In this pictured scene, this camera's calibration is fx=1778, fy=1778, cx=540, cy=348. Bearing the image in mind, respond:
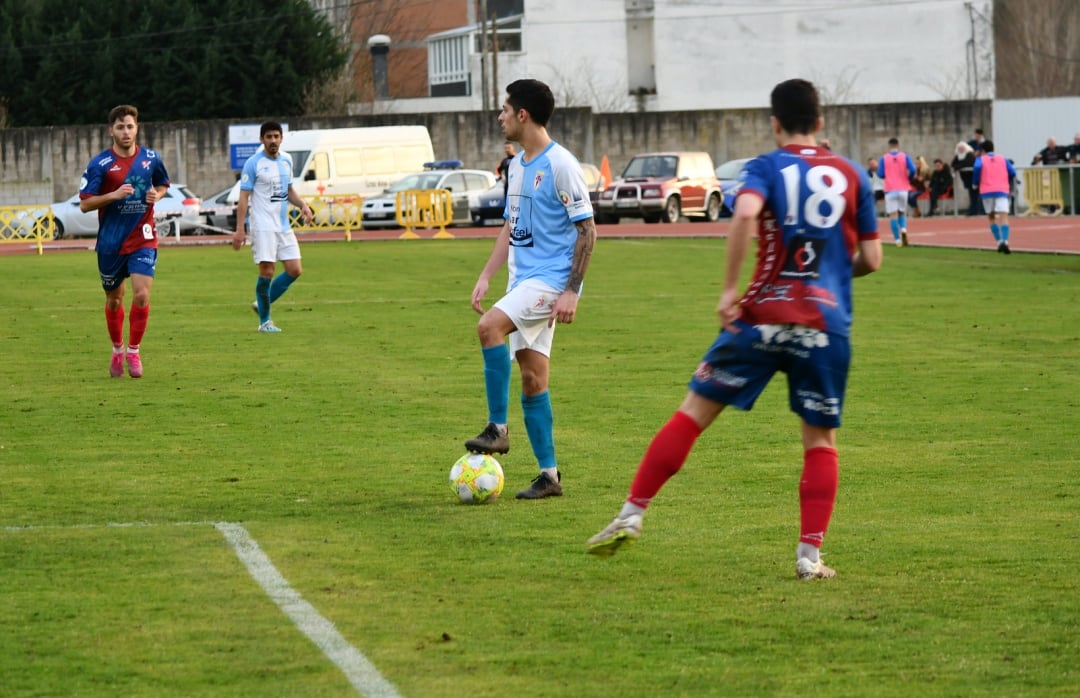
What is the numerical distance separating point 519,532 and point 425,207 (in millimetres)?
33398

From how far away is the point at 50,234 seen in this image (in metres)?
37.8

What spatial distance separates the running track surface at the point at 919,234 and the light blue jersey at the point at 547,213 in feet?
69.1

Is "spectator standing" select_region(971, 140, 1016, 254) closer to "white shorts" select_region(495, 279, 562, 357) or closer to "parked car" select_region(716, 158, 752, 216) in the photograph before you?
"parked car" select_region(716, 158, 752, 216)

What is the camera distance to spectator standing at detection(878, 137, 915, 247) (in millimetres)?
31984

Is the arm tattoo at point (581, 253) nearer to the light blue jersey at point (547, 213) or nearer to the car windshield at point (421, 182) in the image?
the light blue jersey at point (547, 213)

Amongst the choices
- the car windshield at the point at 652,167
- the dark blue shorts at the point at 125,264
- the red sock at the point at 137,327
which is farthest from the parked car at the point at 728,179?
the dark blue shorts at the point at 125,264

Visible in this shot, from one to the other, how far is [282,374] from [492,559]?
713cm

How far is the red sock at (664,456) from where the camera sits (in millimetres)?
Result: 6566

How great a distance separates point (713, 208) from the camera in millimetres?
45500

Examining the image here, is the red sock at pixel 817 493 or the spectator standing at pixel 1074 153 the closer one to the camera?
the red sock at pixel 817 493

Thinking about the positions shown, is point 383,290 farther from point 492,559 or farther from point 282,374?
point 492,559

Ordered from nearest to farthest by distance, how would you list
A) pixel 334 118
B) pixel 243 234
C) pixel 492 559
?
pixel 492 559
pixel 243 234
pixel 334 118

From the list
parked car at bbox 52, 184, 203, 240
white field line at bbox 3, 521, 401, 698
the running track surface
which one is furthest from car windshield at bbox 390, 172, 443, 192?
white field line at bbox 3, 521, 401, 698

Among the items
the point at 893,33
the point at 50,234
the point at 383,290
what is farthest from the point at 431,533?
the point at 893,33
